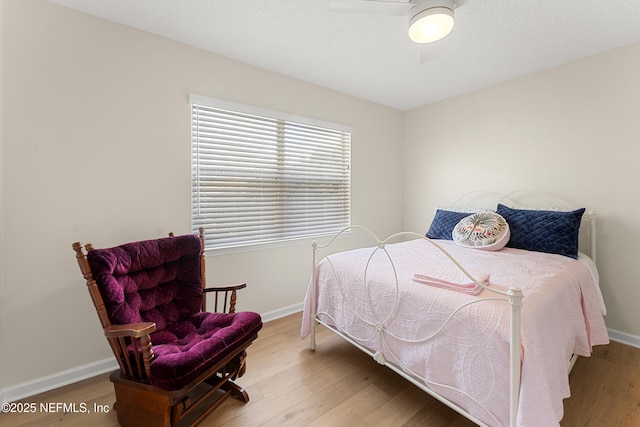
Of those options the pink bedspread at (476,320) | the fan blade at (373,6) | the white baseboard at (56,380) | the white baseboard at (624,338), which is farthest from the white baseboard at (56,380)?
the white baseboard at (624,338)

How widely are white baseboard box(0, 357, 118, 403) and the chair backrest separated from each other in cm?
71

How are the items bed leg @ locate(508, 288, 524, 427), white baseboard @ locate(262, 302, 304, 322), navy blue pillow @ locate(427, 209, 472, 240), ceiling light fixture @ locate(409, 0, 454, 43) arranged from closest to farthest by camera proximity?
bed leg @ locate(508, 288, 524, 427) < ceiling light fixture @ locate(409, 0, 454, 43) < white baseboard @ locate(262, 302, 304, 322) < navy blue pillow @ locate(427, 209, 472, 240)

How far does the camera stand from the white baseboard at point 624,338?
2.23 metres

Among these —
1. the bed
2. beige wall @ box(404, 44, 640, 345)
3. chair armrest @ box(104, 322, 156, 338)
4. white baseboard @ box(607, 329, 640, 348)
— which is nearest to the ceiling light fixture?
the bed

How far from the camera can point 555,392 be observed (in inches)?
44.4

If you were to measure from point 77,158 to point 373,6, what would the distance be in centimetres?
210

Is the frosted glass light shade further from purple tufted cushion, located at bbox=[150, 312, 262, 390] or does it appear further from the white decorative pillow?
purple tufted cushion, located at bbox=[150, 312, 262, 390]

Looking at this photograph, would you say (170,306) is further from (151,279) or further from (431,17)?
(431,17)

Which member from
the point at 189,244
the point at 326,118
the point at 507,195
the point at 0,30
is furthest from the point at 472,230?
the point at 0,30

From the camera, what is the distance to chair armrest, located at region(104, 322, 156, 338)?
1229 millimetres

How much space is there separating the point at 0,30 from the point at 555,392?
11.2 ft

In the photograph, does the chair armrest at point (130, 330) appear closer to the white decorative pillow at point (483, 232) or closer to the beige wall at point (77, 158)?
the beige wall at point (77, 158)

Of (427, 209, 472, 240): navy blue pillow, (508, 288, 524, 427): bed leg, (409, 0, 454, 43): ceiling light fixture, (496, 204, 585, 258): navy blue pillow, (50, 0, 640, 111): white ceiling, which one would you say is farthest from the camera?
(427, 209, 472, 240): navy blue pillow

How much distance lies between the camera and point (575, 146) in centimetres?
250
